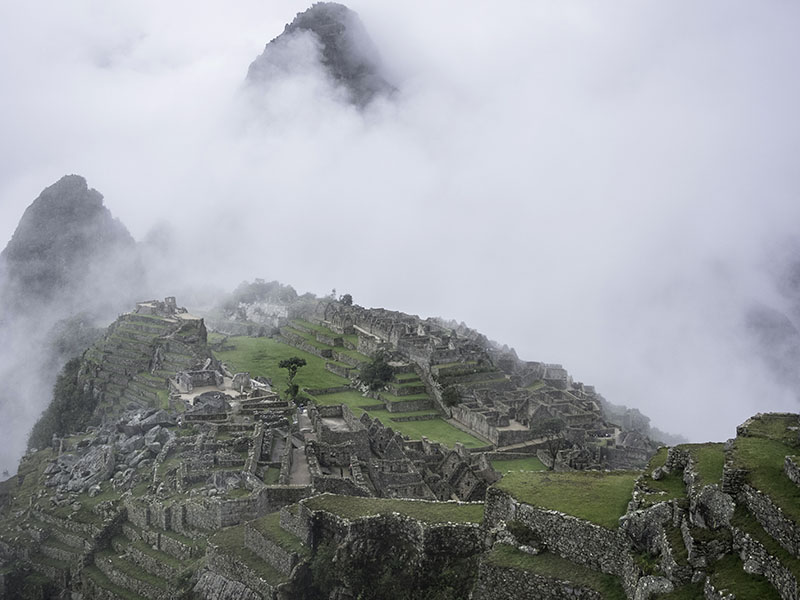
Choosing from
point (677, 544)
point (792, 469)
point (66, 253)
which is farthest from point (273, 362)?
point (66, 253)

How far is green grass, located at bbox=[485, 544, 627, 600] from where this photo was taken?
596 inches

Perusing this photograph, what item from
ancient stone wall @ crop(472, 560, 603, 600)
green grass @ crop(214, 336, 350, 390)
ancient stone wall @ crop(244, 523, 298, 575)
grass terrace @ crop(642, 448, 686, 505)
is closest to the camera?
ancient stone wall @ crop(472, 560, 603, 600)

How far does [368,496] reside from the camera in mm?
27719

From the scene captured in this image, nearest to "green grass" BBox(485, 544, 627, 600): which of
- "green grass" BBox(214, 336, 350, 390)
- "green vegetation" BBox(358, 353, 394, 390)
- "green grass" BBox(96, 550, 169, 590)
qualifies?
"green grass" BBox(96, 550, 169, 590)

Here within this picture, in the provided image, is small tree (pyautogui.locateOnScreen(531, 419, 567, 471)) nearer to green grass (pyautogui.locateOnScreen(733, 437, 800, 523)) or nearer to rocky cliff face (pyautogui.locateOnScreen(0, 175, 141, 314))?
green grass (pyautogui.locateOnScreen(733, 437, 800, 523))

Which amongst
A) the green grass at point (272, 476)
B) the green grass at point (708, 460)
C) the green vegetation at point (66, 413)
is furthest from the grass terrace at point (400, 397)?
the green grass at point (708, 460)

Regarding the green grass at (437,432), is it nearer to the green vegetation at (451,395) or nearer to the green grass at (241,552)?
the green vegetation at (451,395)

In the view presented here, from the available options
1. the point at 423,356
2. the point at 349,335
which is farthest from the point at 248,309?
the point at 423,356

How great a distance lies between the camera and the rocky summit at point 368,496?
14320mm

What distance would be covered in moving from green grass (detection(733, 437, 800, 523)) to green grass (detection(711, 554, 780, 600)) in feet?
3.33

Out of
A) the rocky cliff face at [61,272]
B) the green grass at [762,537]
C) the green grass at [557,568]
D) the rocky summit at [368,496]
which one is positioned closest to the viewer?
the green grass at [762,537]

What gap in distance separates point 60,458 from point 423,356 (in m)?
41.9

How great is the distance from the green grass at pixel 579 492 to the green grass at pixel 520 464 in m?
34.0

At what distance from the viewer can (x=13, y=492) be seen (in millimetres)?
39406
